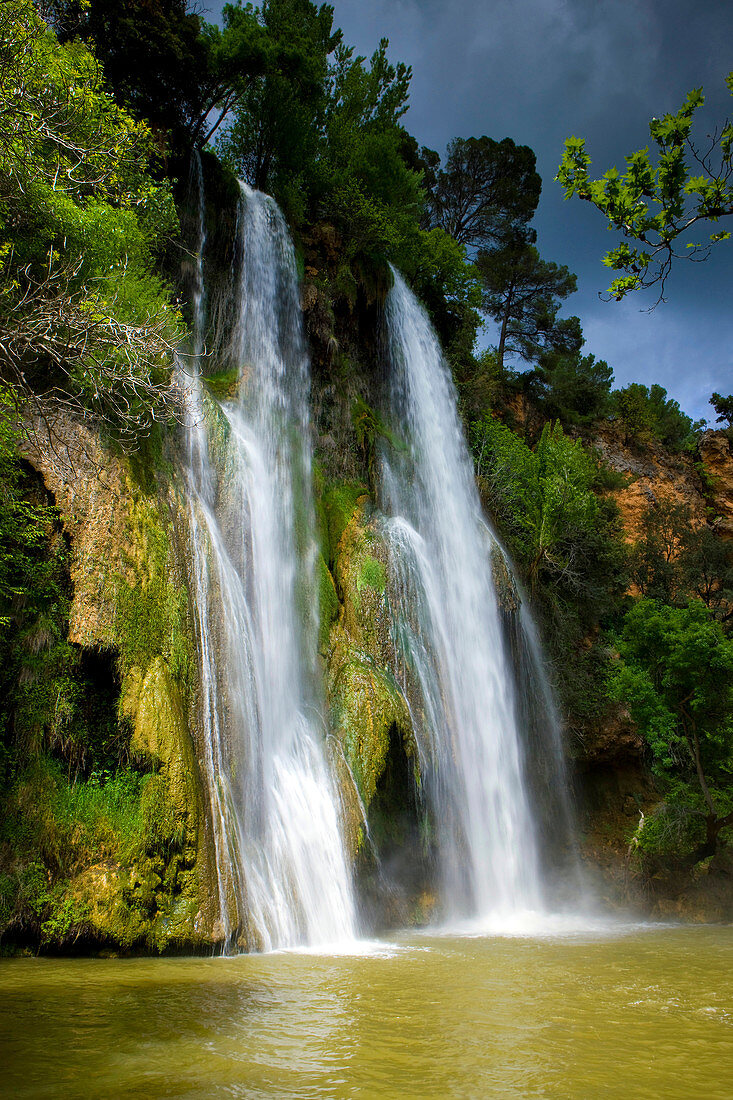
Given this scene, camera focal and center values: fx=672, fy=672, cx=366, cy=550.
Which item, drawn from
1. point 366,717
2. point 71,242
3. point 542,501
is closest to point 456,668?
point 366,717

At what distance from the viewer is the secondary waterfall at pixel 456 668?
12875 mm

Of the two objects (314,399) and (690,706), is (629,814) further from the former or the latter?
(314,399)

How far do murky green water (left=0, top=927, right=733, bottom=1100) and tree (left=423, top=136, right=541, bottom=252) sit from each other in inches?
1154

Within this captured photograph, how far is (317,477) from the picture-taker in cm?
1537

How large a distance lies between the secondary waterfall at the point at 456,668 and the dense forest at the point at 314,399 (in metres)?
1.07

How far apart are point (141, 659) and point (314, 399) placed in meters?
9.91

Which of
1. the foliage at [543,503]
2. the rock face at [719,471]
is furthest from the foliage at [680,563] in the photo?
the rock face at [719,471]

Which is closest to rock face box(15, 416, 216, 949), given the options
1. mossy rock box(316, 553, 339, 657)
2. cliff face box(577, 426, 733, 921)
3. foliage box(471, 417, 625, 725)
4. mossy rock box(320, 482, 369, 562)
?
mossy rock box(316, 553, 339, 657)

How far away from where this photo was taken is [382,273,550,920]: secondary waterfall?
42.2 ft

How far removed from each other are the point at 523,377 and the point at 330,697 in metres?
19.5

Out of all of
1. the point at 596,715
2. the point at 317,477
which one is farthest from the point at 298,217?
the point at 596,715

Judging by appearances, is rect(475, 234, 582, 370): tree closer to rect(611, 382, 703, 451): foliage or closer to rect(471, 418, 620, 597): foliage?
rect(611, 382, 703, 451): foliage

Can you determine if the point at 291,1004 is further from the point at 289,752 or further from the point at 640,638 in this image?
the point at 640,638

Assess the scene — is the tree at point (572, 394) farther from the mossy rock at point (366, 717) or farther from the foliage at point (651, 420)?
the mossy rock at point (366, 717)
